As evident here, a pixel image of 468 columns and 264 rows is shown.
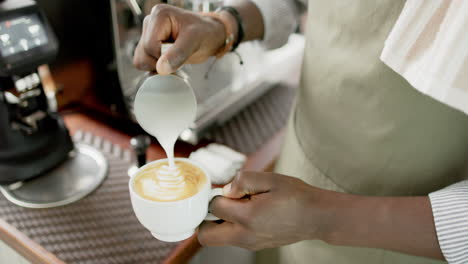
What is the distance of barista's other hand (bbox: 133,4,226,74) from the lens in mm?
691

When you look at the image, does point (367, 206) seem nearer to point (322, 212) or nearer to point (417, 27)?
point (322, 212)

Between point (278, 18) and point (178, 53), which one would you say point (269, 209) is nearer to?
point (178, 53)

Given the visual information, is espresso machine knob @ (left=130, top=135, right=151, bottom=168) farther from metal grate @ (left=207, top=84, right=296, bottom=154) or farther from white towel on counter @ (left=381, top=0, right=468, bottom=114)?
white towel on counter @ (left=381, top=0, right=468, bottom=114)

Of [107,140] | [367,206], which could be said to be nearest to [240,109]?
[107,140]

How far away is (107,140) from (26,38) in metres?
0.42

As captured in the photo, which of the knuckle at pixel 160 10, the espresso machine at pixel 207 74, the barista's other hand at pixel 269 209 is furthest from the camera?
the espresso machine at pixel 207 74

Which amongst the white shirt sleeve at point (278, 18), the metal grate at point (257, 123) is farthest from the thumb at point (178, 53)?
the metal grate at point (257, 123)

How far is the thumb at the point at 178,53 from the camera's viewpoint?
2.20ft

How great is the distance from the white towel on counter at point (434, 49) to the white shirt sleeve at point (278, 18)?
48 cm

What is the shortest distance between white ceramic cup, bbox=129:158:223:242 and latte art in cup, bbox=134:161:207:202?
2 centimetres

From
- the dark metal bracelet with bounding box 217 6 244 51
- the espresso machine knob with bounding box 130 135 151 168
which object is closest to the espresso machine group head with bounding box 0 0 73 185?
the espresso machine knob with bounding box 130 135 151 168

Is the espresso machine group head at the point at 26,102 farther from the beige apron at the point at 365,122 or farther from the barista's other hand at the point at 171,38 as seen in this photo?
the beige apron at the point at 365,122

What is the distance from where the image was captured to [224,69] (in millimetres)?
1327

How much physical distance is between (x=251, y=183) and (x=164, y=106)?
22 cm
